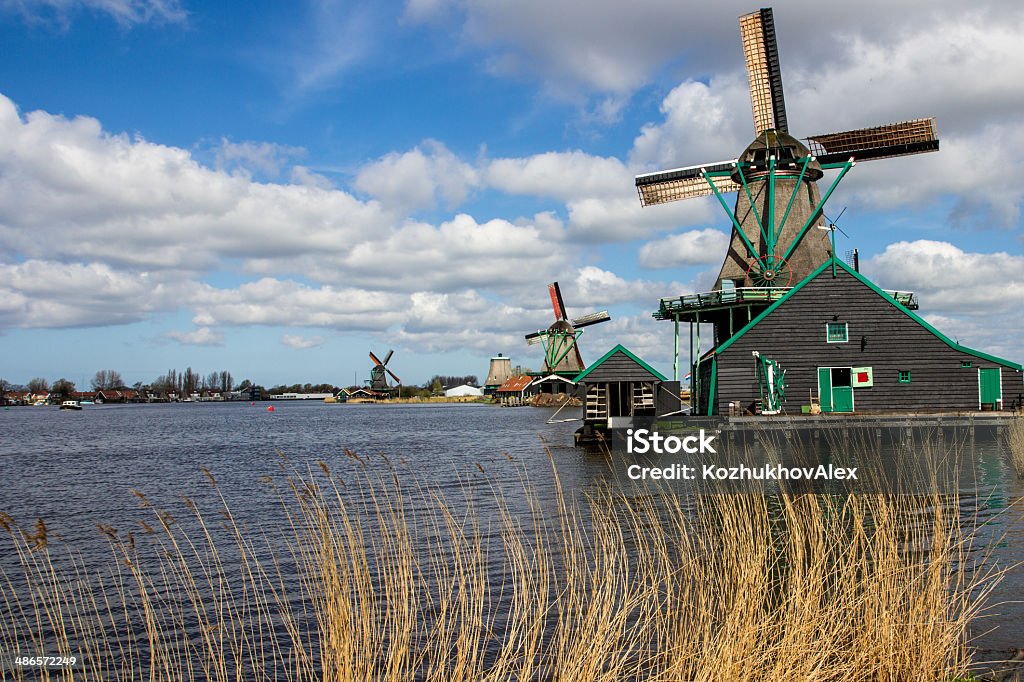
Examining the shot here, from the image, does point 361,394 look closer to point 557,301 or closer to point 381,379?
point 381,379

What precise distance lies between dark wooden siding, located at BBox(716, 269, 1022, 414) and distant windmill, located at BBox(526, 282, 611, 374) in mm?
49044

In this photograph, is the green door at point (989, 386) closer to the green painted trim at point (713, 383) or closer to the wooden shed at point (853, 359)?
the wooden shed at point (853, 359)

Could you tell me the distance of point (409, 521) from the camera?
14.6 metres

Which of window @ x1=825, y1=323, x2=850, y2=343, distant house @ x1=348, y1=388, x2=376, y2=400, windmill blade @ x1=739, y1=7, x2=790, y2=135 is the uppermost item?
windmill blade @ x1=739, y1=7, x2=790, y2=135

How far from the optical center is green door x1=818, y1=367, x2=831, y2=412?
28.8 metres

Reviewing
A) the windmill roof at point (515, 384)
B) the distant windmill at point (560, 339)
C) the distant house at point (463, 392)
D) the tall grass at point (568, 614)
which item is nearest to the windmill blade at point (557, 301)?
the distant windmill at point (560, 339)

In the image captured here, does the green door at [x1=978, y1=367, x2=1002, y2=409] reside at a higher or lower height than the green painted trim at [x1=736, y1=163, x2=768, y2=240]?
lower

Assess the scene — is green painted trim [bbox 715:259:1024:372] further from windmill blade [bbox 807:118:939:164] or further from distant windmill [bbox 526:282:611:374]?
distant windmill [bbox 526:282:611:374]

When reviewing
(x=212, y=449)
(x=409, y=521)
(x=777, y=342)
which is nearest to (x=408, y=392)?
(x=212, y=449)

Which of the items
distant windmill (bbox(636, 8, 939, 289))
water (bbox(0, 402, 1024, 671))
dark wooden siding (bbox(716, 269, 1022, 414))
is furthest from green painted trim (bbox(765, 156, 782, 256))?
water (bbox(0, 402, 1024, 671))

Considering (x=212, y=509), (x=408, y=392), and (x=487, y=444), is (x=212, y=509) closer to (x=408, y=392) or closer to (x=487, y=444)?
(x=487, y=444)

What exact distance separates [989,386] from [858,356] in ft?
15.2

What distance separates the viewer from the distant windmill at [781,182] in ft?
116

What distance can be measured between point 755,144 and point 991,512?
85.8 ft
